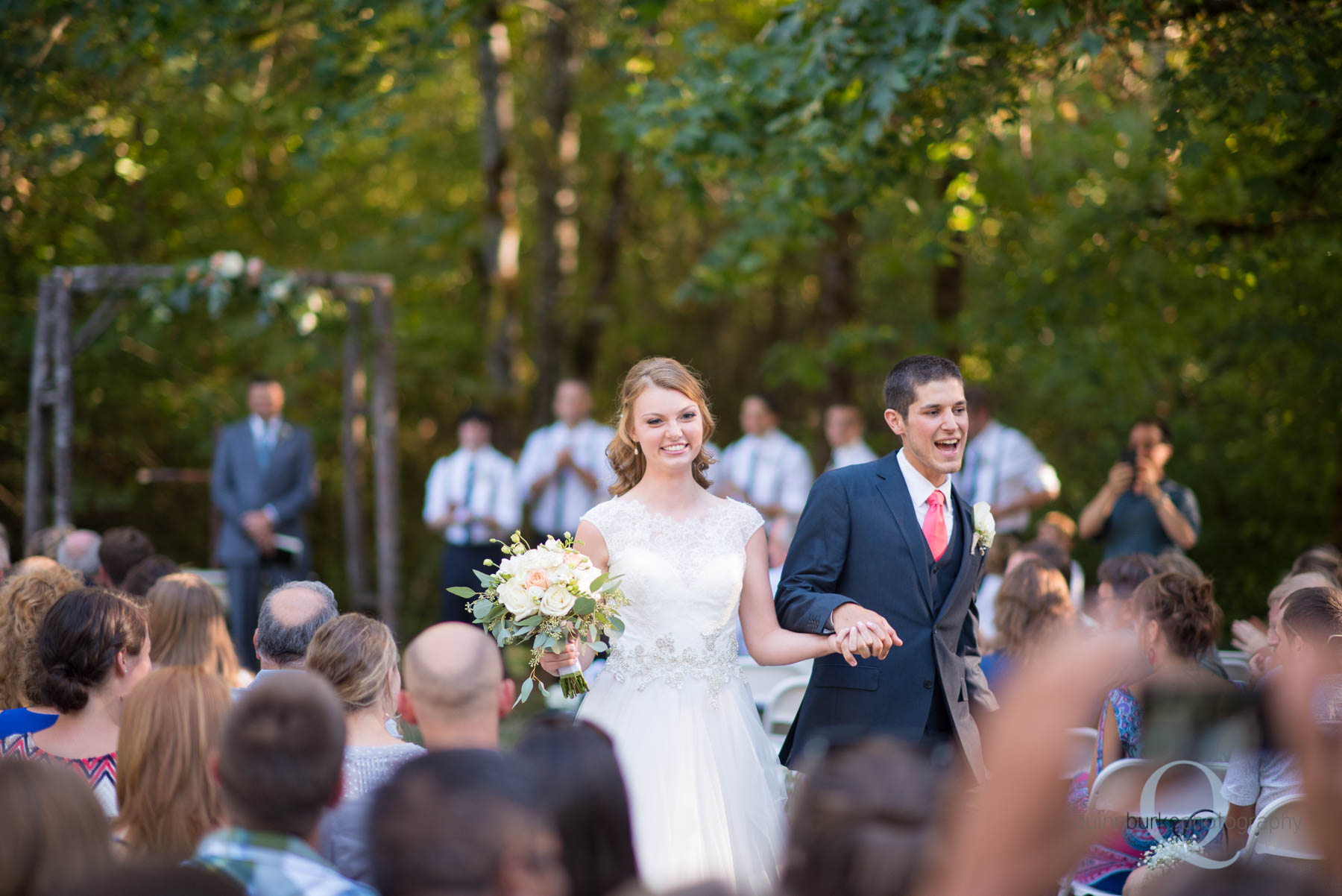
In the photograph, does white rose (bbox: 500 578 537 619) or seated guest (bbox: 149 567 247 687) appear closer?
white rose (bbox: 500 578 537 619)

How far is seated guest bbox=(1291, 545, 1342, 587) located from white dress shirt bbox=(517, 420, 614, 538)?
528 centimetres

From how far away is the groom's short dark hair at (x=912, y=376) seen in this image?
3680 mm

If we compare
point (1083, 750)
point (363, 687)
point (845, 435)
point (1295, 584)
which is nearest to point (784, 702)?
point (1083, 750)

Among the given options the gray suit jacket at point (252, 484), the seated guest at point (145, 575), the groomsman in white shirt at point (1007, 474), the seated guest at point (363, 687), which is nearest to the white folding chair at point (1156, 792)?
the seated guest at point (363, 687)

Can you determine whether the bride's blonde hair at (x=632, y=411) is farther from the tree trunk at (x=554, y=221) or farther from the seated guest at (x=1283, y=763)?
the tree trunk at (x=554, y=221)

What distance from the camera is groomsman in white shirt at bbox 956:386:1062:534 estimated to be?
8.18 meters

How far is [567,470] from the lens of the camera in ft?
31.0

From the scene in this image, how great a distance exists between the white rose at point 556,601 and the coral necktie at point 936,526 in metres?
1.12

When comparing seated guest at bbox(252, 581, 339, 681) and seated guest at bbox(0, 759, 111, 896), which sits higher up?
seated guest at bbox(252, 581, 339, 681)

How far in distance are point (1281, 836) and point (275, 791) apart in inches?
110

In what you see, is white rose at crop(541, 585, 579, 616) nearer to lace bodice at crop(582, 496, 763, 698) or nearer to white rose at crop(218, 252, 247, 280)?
lace bodice at crop(582, 496, 763, 698)

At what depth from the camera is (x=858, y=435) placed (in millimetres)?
9453

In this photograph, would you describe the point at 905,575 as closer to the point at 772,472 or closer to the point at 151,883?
the point at 151,883

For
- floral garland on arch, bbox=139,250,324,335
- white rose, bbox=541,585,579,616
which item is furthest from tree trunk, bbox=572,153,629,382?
white rose, bbox=541,585,579,616
